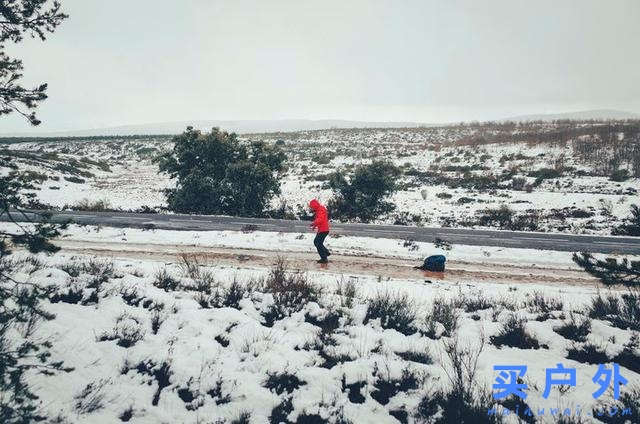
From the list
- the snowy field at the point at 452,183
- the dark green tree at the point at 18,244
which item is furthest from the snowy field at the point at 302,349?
the snowy field at the point at 452,183

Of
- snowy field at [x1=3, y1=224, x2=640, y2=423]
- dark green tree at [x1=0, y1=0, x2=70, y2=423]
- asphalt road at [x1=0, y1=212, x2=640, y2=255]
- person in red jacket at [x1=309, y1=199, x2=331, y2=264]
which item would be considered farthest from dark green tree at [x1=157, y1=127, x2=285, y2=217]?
dark green tree at [x1=0, y1=0, x2=70, y2=423]

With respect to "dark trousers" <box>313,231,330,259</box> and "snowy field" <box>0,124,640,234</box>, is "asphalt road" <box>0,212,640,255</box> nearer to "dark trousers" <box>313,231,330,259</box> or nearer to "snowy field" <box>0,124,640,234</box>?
"snowy field" <box>0,124,640,234</box>

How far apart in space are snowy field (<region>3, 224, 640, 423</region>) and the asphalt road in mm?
6194

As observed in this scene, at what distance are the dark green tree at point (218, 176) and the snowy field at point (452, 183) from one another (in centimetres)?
214

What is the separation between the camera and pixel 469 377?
208 inches

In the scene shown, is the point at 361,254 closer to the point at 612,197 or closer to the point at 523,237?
the point at 523,237

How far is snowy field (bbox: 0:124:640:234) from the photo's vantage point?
20750mm

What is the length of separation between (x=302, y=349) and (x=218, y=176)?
1789 cm

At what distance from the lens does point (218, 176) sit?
2234 cm

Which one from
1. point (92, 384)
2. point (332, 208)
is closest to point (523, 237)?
point (332, 208)

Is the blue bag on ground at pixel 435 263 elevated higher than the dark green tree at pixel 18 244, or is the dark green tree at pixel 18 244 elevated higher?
the dark green tree at pixel 18 244

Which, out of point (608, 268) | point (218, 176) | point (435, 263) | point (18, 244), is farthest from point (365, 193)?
point (18, 244)

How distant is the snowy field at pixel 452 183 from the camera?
817 inches

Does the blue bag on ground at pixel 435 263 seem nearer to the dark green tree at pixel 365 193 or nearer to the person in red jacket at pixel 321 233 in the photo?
the person in red jacket at pixel 321 233
